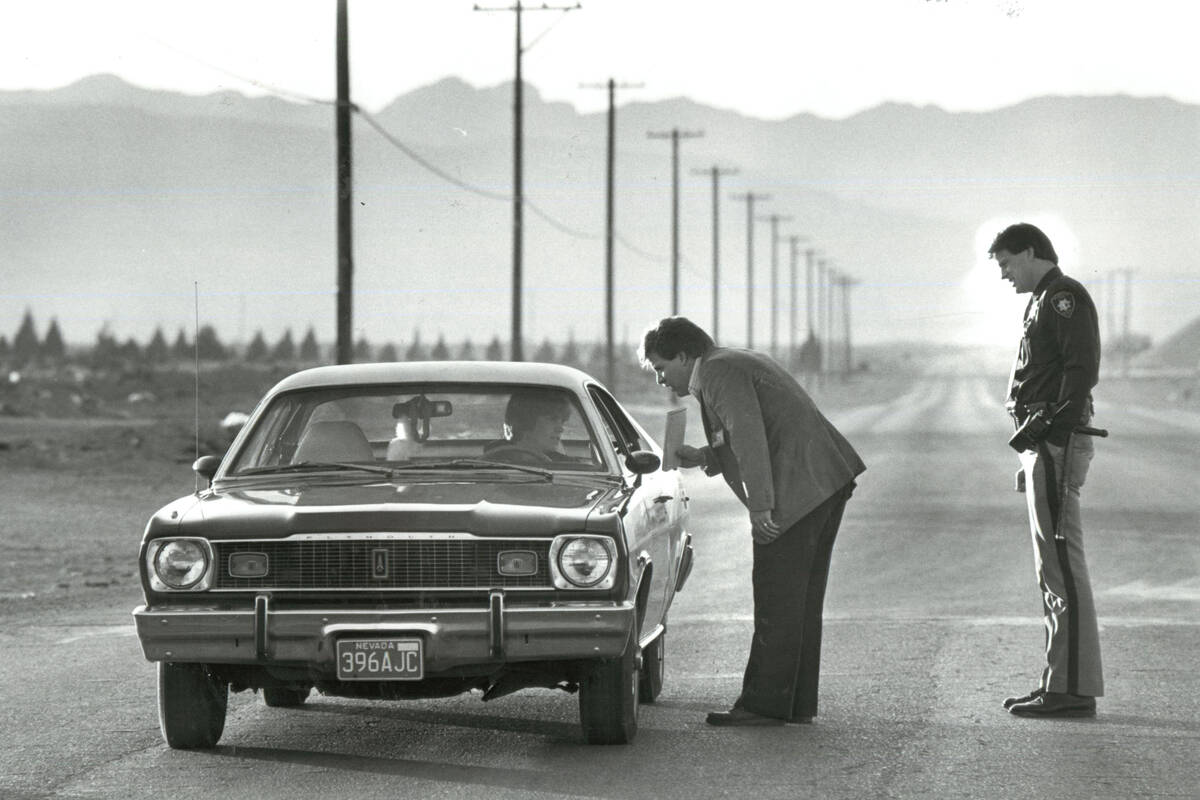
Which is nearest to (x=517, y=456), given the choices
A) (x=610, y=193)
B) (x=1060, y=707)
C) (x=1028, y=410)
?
(x=1028, y=410)

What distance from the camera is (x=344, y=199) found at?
24.0 metres

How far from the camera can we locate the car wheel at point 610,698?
24.4 ft

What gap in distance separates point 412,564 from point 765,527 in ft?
5.37

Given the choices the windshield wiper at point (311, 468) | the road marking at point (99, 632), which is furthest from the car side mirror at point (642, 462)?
the road marking at point (99, 632)

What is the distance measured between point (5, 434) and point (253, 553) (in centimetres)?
3610

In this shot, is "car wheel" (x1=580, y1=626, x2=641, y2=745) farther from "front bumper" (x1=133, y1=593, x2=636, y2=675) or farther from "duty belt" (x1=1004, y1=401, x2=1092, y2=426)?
"duty belt" (x1=1004, y1=401, x2=1092, y2=426)

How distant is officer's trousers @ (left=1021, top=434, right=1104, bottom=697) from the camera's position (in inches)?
326

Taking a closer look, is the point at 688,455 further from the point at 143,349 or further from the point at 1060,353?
the point at 143,349

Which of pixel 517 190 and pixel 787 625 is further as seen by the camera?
pixel 517 190

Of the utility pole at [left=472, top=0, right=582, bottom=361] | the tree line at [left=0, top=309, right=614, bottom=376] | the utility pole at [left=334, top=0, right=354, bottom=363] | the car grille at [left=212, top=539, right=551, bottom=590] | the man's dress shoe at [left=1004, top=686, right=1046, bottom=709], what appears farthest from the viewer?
the tree line at [left=0, top=309, right=614, bottom=376]

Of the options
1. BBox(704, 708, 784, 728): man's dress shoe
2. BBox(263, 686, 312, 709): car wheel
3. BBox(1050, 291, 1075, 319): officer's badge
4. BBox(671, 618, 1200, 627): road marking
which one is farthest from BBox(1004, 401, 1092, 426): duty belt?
BBox(263, 686, 312, 709): car wheel

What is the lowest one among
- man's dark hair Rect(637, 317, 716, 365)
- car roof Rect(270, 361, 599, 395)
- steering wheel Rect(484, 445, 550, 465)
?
steering wheel Rect(484, 445, 550, 465)

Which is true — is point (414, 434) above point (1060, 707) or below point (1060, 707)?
above

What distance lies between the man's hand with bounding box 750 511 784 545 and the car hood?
2.30 ft
